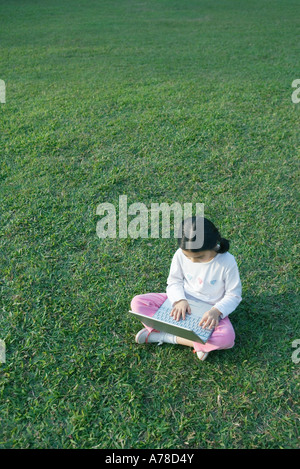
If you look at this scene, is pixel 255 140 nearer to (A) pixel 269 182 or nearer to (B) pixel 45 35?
(A) pixel 269 182

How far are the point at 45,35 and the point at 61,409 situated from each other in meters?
9.48

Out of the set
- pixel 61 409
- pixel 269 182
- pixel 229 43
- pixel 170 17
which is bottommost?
pixel 61 409

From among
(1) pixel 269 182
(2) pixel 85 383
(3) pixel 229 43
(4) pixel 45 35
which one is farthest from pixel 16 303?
(4) pixel 45 35

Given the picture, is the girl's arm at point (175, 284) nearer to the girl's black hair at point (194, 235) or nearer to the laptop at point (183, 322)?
the laptop at point (183, 322)

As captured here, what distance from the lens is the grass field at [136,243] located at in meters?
2.08

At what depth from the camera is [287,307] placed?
2.66 m

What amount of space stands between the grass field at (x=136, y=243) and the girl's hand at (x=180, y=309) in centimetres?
21

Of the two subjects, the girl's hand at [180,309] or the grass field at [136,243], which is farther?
the girl's hand at [180,309]

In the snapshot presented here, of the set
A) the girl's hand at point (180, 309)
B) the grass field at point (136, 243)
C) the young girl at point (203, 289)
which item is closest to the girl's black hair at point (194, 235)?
the young girl at point (203, 289)

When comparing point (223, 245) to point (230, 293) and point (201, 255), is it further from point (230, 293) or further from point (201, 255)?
point (230, 293)

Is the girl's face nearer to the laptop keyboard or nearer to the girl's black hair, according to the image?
the girl's black hair

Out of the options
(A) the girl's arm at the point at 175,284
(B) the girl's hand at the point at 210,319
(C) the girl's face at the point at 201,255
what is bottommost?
(B) the girl's hand at the point at 210,319

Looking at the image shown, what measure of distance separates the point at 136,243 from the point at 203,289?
0.96m

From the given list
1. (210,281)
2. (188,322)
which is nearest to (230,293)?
(210,281)
